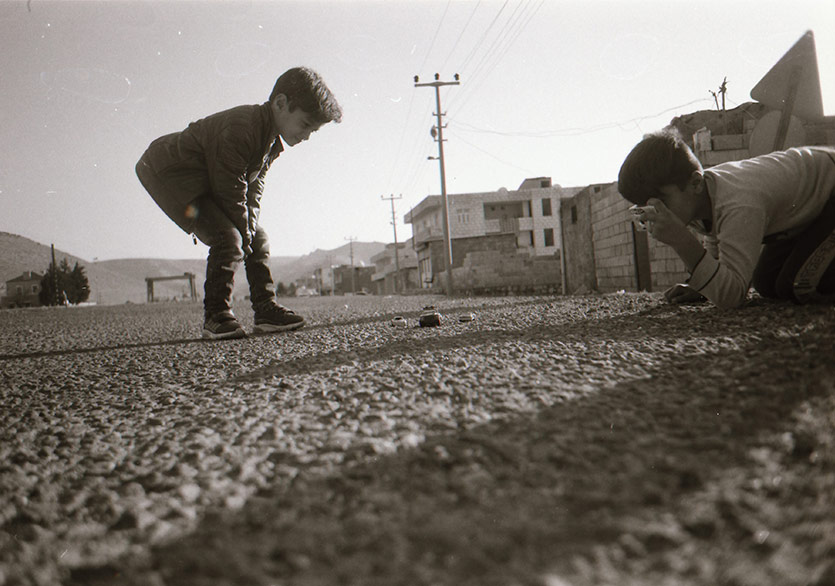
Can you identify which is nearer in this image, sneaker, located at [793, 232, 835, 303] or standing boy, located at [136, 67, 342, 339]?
sneaker, located at [793, 232, 835, 303]

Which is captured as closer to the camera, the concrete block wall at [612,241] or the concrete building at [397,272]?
the concrete block wall at [612,241]

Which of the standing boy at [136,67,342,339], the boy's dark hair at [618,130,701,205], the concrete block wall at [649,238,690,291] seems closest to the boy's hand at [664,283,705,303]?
the boy's dark hair at [618,130,701,205]

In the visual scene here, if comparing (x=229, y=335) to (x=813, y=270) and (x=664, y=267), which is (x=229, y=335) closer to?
(x=813, y=270)

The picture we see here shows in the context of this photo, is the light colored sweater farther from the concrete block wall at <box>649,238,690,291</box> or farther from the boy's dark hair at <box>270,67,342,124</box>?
the concrete block wall at <box>649,238,690,291</box>

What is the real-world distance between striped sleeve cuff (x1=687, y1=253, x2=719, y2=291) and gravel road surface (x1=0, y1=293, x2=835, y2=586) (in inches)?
21.2

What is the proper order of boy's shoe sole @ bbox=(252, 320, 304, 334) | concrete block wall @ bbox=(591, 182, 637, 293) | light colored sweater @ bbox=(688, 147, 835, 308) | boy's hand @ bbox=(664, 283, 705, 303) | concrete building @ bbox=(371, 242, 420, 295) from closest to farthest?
light colored sweater @ bbox=(688, 147, 835, 308) < boy's hand @ bbox=(664, 283, 705, 303) < boy's shoe sole @ bbox=(252, 320, 304, 334) < concrete block wall @ bbox=(591, 182, 637, 293) < concrete building @ bbox=(371, 242, 420, 295)

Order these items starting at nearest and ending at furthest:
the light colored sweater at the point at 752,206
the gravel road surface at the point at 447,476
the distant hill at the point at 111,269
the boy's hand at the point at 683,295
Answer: the gravel road surface at the point at 447,476 < the light colored sweater at the point at 752,206 < the boy's hand at the point at 683,295 < the distant hill at the point at 111,269

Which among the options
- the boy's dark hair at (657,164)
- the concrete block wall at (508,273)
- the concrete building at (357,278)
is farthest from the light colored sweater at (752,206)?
the concrete building at (357,278)

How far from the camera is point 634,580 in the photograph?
0.43 m

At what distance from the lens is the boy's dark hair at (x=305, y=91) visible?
8.46 feet

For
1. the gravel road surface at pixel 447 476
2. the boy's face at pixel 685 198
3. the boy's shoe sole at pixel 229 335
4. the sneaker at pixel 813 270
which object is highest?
the boy's face at pixel 685 198

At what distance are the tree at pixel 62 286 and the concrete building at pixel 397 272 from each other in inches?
862

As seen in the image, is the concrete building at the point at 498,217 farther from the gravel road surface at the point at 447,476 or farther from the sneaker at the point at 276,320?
the gravel road surface at the point at 447,476

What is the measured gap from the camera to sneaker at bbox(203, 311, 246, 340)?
2.58 m
